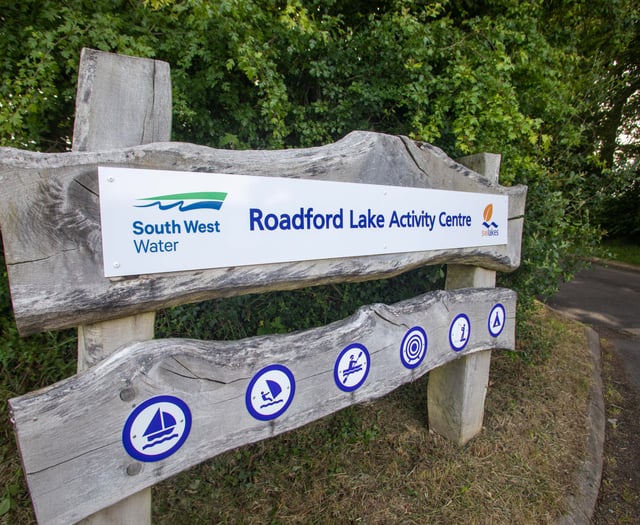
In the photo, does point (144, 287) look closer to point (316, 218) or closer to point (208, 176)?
point (208, 176)

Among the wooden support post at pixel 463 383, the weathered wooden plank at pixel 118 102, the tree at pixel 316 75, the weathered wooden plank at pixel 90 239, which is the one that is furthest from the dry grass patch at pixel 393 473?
the weathered wooden plank at pixel 118 102

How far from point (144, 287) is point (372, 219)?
911 mm

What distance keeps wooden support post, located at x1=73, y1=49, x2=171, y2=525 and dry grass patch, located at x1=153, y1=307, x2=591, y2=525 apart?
3.24ft

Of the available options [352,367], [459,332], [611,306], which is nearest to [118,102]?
[352,367]

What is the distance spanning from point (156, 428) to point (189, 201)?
725 mm

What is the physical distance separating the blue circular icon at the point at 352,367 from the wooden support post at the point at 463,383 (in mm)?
939

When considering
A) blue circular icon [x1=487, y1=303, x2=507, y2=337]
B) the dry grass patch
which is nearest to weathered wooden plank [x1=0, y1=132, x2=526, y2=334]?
blue circular icon [x1=487, y1=303, x2=507, y2=337]

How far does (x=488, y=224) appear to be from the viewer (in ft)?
6.91

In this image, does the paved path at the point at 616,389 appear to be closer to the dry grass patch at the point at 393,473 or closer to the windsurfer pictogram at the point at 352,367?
the dry grass patch at the point at 393,473

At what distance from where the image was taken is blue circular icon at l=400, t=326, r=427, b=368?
72.2 inches

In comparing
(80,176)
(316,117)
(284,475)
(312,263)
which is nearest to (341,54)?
(316,117)

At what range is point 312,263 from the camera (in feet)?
4.69

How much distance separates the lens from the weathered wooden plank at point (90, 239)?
0.94 meters

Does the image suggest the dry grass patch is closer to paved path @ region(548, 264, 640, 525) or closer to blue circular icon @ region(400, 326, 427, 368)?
paved path @ region(548, 264, 640, 525)
